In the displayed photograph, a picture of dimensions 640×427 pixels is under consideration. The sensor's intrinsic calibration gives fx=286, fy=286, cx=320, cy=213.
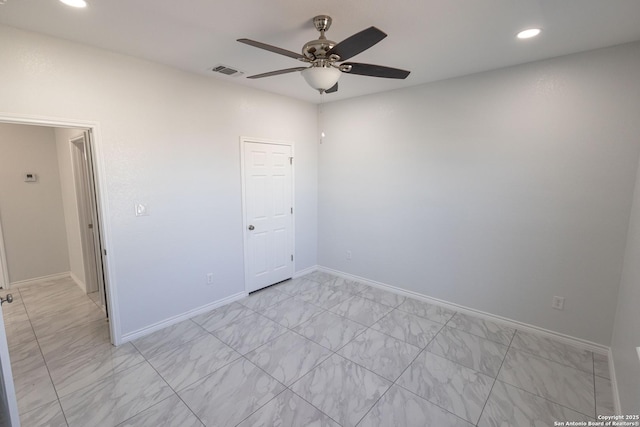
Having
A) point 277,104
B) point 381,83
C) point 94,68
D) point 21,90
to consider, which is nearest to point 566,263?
point 381,83

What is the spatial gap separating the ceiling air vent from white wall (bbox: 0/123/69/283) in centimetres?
320

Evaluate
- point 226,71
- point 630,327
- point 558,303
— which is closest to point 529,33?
point 630,327

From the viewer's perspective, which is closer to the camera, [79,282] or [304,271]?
[79,282]

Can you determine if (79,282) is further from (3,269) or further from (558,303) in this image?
(558,303)

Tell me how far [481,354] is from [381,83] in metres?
3.00

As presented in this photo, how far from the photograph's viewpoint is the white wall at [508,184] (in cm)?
247

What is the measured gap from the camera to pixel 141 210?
9.20ft

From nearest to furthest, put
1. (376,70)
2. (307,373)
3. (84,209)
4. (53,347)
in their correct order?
(376,70), (307,373), (53,347), (84,209)

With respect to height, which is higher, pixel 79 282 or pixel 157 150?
pixel 157 150

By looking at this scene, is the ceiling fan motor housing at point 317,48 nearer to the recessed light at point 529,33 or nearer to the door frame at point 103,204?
the recessed light at point 529,33

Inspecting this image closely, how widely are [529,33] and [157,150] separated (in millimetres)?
3332

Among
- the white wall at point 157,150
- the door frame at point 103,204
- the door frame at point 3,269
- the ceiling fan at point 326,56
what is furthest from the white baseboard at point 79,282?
the ceiling fan at point 326,56

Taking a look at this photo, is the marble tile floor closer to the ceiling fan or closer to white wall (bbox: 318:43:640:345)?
white wall (bbox: 318:43:640:345)

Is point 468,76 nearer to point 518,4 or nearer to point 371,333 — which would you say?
point 518,4
